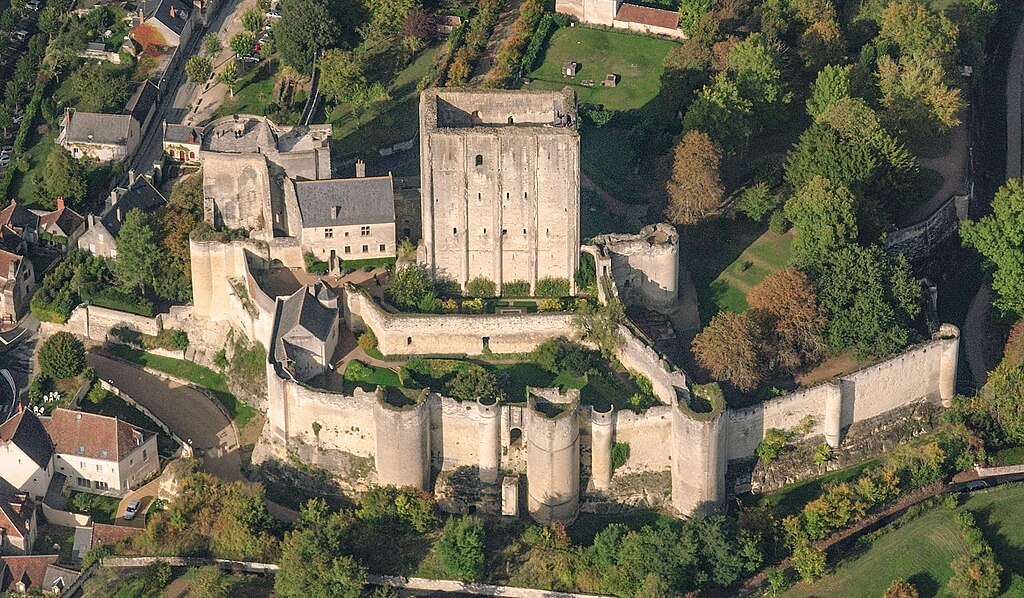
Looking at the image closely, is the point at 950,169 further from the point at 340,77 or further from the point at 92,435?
the point at 92,435

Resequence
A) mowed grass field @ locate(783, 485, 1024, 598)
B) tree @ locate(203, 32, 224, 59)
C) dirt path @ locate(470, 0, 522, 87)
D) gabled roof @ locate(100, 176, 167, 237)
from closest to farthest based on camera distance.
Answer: mowed grass field @ locate(783, 485, 1024, 598) → gabled roof @ locate(100, 176, 167, 237) → dirt path @ locate(470, 0, 522, 87) → tree @ locate(203, 32, 224, 59)

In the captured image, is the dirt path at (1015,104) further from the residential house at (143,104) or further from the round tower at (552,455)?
the residential house at (143,104)

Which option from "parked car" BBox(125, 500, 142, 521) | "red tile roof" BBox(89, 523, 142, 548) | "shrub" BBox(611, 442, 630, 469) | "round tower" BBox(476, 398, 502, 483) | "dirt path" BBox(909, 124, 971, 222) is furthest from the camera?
"dirt path" BBox(909, 124, 971, 222)

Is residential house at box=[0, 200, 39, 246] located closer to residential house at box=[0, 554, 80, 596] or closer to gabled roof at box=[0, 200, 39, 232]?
gabled roof at box=[0, 200, 39, 232]

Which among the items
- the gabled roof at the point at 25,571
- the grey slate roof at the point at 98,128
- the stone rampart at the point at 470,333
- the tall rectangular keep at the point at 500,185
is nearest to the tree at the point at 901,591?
the stone rampart at the point at 470,333

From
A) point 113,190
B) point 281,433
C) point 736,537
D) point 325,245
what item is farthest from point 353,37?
point 736,537

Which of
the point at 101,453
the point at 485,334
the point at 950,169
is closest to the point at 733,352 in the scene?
the point at 485,334

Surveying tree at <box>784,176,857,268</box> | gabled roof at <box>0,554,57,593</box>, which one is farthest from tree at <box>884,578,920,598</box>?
gabled roof at <box>0,554,57,593</box>
